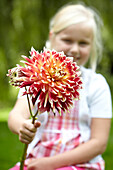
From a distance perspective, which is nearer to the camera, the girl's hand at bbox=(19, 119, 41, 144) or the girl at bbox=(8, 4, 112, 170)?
the girl's hand at bbox=(19, 119, 41, 144)

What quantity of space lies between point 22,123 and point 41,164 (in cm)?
38

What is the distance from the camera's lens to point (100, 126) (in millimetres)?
2064

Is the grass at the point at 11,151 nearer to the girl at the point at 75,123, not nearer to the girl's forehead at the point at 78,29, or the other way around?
the girl at the point at 75,123

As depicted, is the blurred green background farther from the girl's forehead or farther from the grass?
the girl's forehead

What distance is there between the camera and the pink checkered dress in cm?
202

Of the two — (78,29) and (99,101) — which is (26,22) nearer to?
(78,29)

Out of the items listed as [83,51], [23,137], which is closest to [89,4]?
[83,51]

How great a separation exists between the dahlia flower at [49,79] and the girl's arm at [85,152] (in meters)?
0.67

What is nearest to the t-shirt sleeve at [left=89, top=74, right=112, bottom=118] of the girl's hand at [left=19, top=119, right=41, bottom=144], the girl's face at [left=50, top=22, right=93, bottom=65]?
the girl's face at [left=50, top=22, right=93, bottom=65]

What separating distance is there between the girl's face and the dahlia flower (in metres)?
0.85

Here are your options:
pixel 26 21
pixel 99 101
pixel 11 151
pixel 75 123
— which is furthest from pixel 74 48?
pixel 26 21

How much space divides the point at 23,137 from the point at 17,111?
1.78ft

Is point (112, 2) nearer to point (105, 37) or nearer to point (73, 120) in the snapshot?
point (105, 37)

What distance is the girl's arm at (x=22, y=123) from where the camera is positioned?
146 centimetres
